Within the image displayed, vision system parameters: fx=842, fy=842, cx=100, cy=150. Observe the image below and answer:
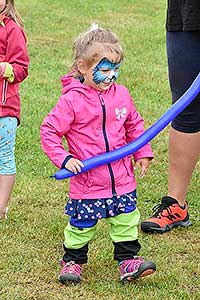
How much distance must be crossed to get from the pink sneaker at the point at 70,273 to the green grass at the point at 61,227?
0.12 ft

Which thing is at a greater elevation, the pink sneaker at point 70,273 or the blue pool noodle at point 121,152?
the blue pool noodle at point 121,152

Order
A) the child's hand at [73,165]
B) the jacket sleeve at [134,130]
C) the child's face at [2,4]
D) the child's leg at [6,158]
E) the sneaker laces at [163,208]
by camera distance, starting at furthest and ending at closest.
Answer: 1. the sneaker laces at [163,208]
2. the child's leg at [6,158]
3. the child's face at [2,4]
4. the jacket sleeve at [134,130]
5. the child's hand at [73,165]

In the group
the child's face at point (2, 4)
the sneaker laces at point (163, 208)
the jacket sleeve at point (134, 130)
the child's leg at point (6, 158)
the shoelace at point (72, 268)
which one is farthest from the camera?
the sneaker laces at point (163, 208)

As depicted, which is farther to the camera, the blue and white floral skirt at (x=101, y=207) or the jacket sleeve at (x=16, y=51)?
the jacket sleeve at (x=16, y=51)

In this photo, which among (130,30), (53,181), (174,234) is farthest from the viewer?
(130,30)

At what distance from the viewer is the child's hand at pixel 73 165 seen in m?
3.84

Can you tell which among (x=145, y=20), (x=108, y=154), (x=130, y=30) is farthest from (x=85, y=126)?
(x=145, y=20)

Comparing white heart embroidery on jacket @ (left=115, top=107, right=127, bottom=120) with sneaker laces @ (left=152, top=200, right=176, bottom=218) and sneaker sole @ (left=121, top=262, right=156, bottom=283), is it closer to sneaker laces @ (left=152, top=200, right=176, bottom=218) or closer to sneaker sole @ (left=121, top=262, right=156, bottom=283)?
sneaker sole @ (left=121, top=262, right=156, bottom=283)

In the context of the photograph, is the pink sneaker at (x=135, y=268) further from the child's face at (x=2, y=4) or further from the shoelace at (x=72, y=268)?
the child's face at (x=2, y=4)

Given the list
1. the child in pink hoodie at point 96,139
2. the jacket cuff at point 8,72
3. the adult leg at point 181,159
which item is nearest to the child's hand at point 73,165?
the child in pink hoodie at point 96,139

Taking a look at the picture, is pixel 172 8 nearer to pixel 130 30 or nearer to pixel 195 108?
pixel 195 108

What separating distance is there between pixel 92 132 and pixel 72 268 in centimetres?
71

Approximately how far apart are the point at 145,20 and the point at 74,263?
7.90 m

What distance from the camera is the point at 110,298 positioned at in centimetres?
404
